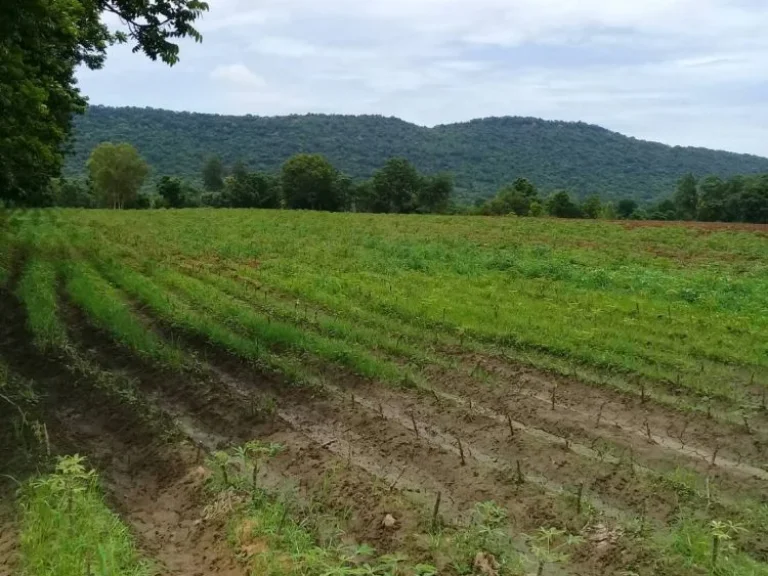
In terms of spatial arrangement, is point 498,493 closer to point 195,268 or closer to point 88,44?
point 88,44

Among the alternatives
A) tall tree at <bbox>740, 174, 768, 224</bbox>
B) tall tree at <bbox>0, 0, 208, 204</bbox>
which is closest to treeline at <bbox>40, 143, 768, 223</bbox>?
tall tree at <bbox>740, 174, 768, 224</bbox>

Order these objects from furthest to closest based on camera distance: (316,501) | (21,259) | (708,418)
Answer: (21,259)
(708,418)
(316,501)

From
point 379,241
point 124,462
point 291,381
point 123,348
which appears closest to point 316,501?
point 124,462

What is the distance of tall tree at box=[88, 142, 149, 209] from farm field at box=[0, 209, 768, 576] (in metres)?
54.5

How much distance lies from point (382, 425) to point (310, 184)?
209 ft

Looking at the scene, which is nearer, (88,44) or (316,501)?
(316,501)

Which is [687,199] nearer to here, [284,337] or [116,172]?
[116,172]

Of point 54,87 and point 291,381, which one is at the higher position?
point 54,87

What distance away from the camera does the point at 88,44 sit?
42.3ft

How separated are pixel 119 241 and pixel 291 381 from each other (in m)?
17.6

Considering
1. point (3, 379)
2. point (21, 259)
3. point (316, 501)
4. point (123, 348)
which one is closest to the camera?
point (316, 501)

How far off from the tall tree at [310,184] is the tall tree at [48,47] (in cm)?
5169

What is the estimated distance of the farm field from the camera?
4.64m

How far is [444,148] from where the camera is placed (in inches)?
6235
